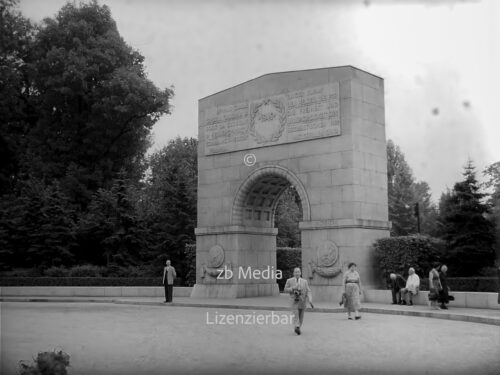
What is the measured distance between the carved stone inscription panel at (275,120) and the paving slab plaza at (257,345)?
26.9 ft

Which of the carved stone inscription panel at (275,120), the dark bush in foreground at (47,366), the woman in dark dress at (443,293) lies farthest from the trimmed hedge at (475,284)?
the dark bush in foreground at (47,366)

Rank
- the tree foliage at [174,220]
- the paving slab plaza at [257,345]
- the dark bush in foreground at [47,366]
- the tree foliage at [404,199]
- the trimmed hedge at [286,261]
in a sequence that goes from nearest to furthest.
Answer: the dark bush in foreground at [47,366]
the paving slab plaza at [257,345]
the trimmed hedge at [286,261]
the tree foliage at [174,220]
the tree foliage at [404,199]

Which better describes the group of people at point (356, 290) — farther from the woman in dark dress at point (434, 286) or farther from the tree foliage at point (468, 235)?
the tree foliage at point (468, 235)

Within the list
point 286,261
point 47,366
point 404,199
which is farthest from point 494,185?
point 47,366

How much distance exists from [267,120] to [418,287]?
29.1 ft

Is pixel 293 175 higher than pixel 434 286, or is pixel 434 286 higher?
pixel 293 175

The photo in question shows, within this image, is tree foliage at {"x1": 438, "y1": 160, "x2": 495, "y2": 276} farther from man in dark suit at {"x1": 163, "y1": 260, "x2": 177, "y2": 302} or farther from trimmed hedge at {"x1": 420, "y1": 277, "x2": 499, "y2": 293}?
man in dark suit at {"x1": 163, "y1": 260, "x2": 177, "y2": 302}

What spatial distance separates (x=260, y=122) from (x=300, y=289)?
12455 millimetres

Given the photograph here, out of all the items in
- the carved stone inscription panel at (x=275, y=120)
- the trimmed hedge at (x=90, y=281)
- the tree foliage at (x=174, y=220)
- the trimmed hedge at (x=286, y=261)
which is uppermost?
the carved stone inscription panel at (x=275, y=120)

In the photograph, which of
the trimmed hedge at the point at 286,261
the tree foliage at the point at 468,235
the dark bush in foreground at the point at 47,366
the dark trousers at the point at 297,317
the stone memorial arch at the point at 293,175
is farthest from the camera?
the trimmed hedge at the point at 286,261

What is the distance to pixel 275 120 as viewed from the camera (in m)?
23.7

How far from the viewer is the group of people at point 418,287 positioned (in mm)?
17516

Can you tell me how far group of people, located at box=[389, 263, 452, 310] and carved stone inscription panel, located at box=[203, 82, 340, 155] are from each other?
5.77 meters

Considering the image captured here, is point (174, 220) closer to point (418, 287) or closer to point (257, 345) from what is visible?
point (418, 287)
